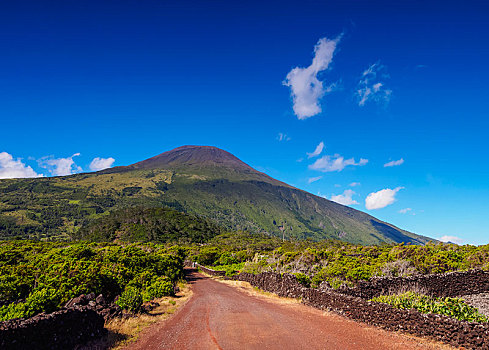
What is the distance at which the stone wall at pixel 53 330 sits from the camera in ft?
21.9

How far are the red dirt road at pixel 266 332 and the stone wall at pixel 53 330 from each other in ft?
5.73

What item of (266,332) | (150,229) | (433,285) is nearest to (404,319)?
(266,332)

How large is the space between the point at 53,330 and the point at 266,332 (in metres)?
8.14

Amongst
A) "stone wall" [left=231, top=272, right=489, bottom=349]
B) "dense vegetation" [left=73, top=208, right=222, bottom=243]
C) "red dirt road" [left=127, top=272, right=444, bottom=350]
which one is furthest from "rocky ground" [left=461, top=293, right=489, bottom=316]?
"dense vegetation" [left=73, top=208, right=222, bottom=243]

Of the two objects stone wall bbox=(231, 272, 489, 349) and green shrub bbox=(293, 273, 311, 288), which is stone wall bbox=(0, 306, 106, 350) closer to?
stone wall bbox=(231, 272, 489, 349)

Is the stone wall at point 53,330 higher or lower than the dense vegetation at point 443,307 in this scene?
lower

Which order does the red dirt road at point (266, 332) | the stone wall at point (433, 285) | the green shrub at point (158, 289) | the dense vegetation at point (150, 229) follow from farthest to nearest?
the dense vegetation at point (150, 229), the green shrub at point (158, 289), the stone wall at point (433, 285), the red dirt road at point (266, 332)

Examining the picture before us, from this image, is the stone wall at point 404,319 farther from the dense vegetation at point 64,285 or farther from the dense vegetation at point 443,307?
the dense vegetation at point 64,285

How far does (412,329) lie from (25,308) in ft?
50.1

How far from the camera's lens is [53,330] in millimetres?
7859

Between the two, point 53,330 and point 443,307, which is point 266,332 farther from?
point 53,330

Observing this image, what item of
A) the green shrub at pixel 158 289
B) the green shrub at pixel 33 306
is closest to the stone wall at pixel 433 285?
the green shrub at pixel 158 289

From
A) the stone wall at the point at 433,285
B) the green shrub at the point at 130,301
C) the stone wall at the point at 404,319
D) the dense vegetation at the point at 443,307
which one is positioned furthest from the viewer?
the stone wall at the point at 433,285

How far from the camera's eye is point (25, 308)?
991cm
